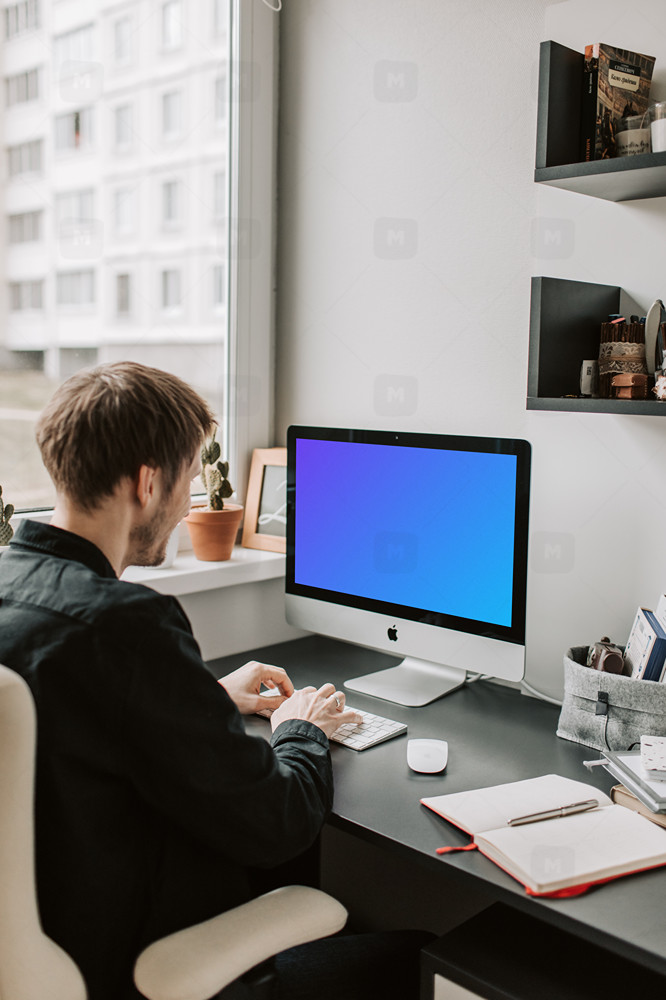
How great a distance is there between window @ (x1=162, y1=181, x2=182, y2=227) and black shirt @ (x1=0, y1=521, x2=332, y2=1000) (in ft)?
4.06

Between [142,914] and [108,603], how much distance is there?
419 mm

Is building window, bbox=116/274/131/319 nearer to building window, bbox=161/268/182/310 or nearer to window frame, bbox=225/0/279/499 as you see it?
building window, bbox=161/268/182/310

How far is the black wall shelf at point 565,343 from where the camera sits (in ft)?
4.98

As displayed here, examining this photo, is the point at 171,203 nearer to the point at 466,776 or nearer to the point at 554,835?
the point at 466,776

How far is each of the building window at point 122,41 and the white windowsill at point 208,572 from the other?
3.77 ft

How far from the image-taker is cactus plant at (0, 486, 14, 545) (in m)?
1.80

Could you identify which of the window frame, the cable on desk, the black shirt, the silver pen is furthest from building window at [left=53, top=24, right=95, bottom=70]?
the silver pen

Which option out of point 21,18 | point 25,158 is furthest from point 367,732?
point 21,18

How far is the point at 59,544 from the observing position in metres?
1.17

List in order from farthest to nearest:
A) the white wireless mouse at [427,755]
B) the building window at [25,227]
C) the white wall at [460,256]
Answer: the building window at [25,227] < the white wall at [460,256] < the white wireless mouse at [427,755]

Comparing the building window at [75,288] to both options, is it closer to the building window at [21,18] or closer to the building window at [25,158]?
the building window at [25,158]

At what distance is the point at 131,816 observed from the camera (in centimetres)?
113

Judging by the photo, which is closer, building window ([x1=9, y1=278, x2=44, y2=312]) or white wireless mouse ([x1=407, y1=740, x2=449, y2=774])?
white wireless mouse ([x1=407, y1=740, x2=449, y2=774])

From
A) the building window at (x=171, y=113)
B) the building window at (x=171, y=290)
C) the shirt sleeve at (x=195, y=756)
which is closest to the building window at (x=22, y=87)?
the building window at (x=171, y=113)
